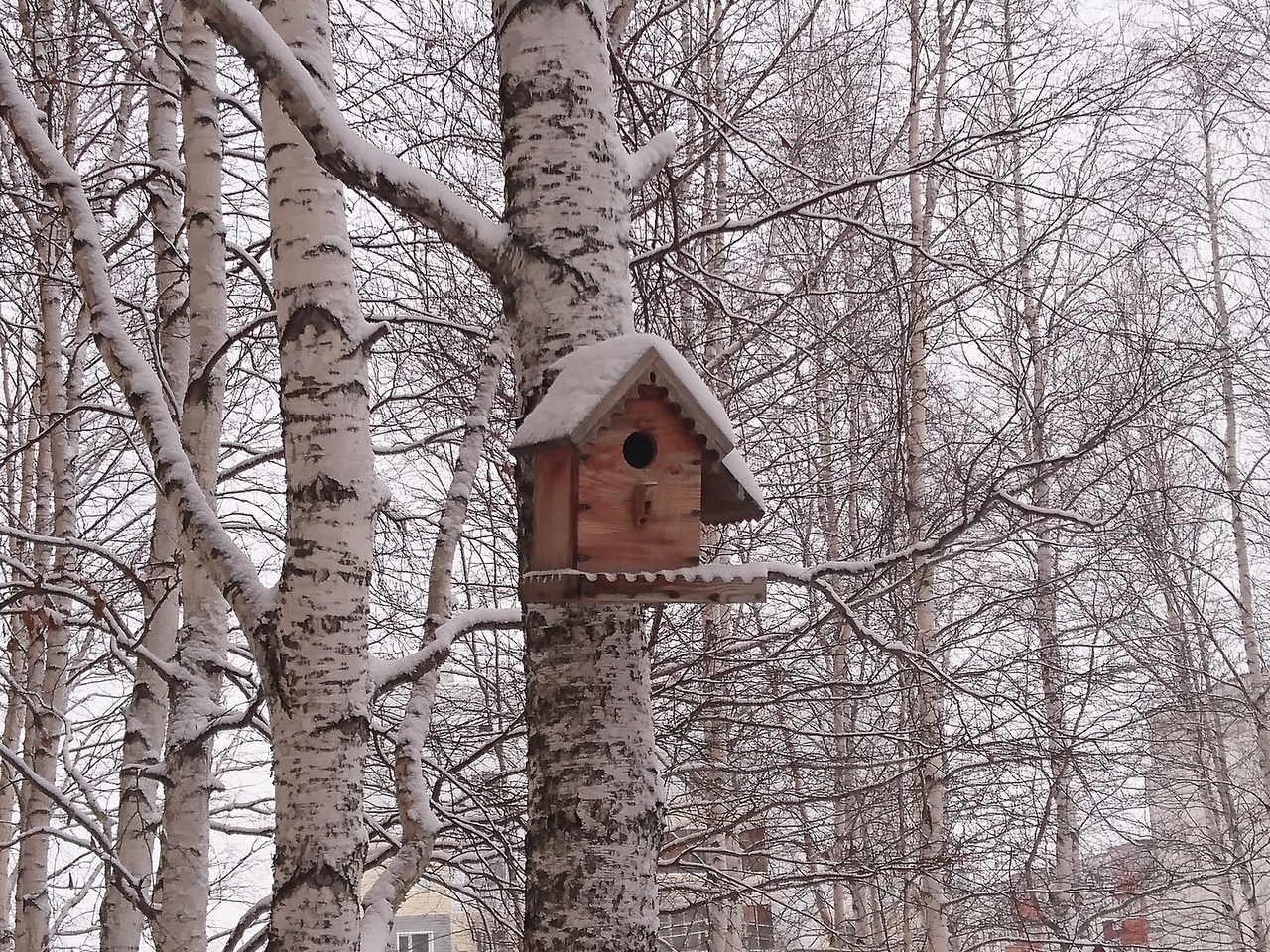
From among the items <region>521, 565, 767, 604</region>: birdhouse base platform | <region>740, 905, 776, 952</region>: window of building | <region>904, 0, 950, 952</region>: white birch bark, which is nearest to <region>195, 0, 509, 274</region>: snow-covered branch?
<region>521, 565, 767, 604</region>: birdhouse base platform

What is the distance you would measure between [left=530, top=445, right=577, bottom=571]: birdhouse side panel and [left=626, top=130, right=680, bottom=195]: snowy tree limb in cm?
54

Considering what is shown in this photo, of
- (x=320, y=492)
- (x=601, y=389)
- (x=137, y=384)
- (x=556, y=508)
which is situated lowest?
(x=556, y=508)

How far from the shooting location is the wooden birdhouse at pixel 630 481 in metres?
1.83

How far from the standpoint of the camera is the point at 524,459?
6.58 feet

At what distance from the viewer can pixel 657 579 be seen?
1.83 m

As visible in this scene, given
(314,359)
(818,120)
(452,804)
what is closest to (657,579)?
(314,359)

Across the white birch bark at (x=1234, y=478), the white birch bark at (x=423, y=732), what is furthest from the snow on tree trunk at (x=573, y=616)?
the white birch bark at (x=1234, y=478)

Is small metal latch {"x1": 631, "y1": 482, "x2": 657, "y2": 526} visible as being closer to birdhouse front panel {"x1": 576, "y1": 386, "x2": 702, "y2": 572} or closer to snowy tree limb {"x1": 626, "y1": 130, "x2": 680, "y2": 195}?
birdhouse front panel {"x1": 576, "y1": 386, "x2": 702, "y2": 572}

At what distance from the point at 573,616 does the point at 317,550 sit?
1.03 meters

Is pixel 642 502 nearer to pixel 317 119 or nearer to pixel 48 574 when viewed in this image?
pixel 317 119

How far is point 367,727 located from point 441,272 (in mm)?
3962

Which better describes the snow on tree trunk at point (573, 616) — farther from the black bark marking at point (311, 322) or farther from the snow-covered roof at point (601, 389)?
the black bark marking at point (311, 322)

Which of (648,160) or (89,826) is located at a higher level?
(648,160)

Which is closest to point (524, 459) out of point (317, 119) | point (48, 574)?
→ point (317, 119)
